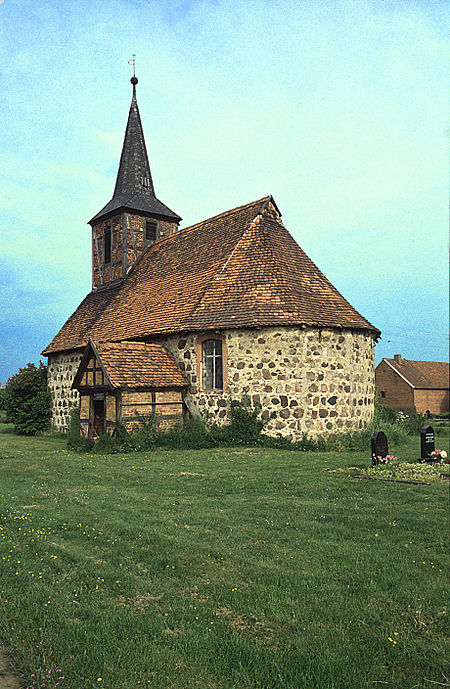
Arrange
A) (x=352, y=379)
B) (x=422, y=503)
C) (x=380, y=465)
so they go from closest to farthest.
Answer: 1. (x=422, y=503)
2. (x=380, y=465)
3. (x=352, y=379)

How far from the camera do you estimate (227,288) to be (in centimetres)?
1980

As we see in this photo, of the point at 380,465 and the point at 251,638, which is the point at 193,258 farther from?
the point at 251,638

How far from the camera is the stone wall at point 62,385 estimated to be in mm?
24766

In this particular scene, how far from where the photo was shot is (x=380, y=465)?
1273 centimetres

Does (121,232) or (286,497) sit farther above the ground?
(121,232)

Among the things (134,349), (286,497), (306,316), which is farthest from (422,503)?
(134,349)

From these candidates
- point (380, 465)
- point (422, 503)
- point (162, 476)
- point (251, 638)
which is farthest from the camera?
point (380, 465)

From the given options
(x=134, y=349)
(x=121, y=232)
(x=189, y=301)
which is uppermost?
(x=121, y=232)

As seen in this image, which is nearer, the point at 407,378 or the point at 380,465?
the point at 380,465

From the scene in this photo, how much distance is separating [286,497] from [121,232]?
21.7 metres

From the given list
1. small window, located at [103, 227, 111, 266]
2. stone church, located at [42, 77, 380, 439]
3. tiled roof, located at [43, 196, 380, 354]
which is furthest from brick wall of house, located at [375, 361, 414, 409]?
stone church, located at [42, 77, 380, 439]

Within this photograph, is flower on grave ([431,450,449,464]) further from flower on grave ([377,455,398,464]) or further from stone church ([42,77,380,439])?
stone church ([42,77,380,439])

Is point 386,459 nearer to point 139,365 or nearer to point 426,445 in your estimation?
point 426,445

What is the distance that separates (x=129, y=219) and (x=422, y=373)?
130ft
